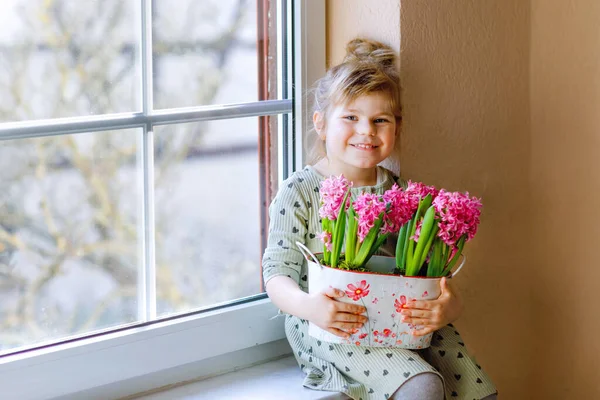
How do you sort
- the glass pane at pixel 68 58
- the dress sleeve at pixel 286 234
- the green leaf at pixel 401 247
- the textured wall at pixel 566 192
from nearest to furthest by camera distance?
the glass pane at pixel 68 58
the green leaf at pixel 401 247
the dress sleeve at pixel 286 234
the textured wall at pixel 566 192

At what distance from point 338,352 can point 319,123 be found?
1.45ft

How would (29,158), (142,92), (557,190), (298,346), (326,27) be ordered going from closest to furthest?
1. (29,158)
2. (142,92)
3. (298,346)
4. (326,27)
5. (557,190)

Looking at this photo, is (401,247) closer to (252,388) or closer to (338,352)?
(338,352)

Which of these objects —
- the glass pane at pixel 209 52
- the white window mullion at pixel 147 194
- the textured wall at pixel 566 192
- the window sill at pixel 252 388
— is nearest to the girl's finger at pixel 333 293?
the window sill at pixel 252 388

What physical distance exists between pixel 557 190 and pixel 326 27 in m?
0.65

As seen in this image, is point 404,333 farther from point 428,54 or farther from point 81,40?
point 81,40

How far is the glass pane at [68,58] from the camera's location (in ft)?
4.27

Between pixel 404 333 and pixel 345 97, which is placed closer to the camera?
pixel 404 333

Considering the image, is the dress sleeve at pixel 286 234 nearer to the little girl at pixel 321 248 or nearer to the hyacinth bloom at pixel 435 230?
the little girl at pixel 321 248

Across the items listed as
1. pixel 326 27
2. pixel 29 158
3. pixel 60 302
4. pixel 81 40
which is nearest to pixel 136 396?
pixel 60 302

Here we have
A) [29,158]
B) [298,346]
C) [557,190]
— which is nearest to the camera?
[29,158]

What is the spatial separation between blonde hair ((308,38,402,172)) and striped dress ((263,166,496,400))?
129 millimetres

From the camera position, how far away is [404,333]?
1416mm

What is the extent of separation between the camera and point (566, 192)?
187cm
